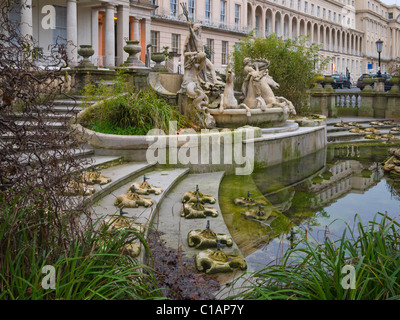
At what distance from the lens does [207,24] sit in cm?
4094

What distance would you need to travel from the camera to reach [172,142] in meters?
8.30

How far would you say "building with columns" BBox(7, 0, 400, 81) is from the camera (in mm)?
26812

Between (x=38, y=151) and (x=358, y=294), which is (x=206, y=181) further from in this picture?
(x=358, y=294)

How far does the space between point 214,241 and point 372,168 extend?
746 centimetres

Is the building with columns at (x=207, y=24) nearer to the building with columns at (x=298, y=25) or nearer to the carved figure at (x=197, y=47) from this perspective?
the building with columns at (x=298, y=25)

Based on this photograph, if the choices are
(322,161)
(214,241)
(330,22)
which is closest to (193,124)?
(322,161)

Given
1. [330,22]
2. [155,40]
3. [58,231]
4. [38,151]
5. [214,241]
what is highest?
[330,22]

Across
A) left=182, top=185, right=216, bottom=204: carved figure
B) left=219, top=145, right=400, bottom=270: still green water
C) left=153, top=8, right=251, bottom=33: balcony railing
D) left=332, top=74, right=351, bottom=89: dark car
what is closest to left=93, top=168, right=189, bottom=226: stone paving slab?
left=182, top=185, right=216, bottom=204: carved figure

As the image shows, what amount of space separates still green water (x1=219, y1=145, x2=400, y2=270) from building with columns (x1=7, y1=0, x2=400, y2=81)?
9.76ft

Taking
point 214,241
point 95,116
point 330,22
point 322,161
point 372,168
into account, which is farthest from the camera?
point 330,22

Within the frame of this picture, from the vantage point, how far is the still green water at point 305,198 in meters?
5.40

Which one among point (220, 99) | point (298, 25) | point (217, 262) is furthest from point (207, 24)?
point (217, 262)

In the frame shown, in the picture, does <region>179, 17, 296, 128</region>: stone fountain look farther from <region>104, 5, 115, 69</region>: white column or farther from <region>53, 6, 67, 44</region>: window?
<region>53, 6, 67, 44</region>: window
